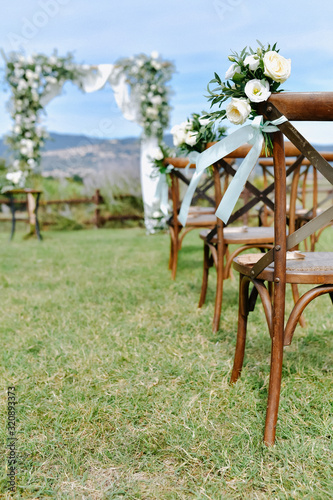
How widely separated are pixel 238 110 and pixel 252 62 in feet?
0.44

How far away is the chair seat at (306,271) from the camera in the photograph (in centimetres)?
128

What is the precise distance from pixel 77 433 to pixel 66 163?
8.39 metres

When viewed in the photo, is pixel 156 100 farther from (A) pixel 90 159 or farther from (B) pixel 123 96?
(A) pixel 90 159

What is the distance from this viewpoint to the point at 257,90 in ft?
4.01

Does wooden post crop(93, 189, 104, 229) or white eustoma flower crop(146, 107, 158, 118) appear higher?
white eustoma flower crop(146, 107, 158, 118)

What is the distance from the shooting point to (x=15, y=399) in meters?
1.64

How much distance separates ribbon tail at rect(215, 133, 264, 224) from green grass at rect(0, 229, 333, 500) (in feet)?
2.26

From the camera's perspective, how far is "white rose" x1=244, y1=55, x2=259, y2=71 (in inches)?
48.7

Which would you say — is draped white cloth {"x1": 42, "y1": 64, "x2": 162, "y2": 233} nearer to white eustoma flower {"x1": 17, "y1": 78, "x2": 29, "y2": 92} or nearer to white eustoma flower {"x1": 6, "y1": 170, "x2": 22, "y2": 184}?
white eustoma flower {"x1": 17, "y1": 78, "x2": 29, "y2": 92}

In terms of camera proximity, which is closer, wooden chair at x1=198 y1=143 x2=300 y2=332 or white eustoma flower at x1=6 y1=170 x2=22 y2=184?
wooden chair at x1=198 y1=143 x2=300 y2=332

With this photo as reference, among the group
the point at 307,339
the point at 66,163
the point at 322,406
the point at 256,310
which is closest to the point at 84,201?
the point at 66,163

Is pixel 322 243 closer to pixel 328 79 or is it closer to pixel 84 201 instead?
pixel 328 79

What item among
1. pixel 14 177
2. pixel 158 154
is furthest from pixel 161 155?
pixel 14 177

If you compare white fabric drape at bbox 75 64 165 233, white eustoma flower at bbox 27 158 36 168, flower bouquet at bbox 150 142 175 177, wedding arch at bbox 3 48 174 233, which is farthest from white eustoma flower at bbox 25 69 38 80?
flower bouquet at bbox 150 142 175 177
